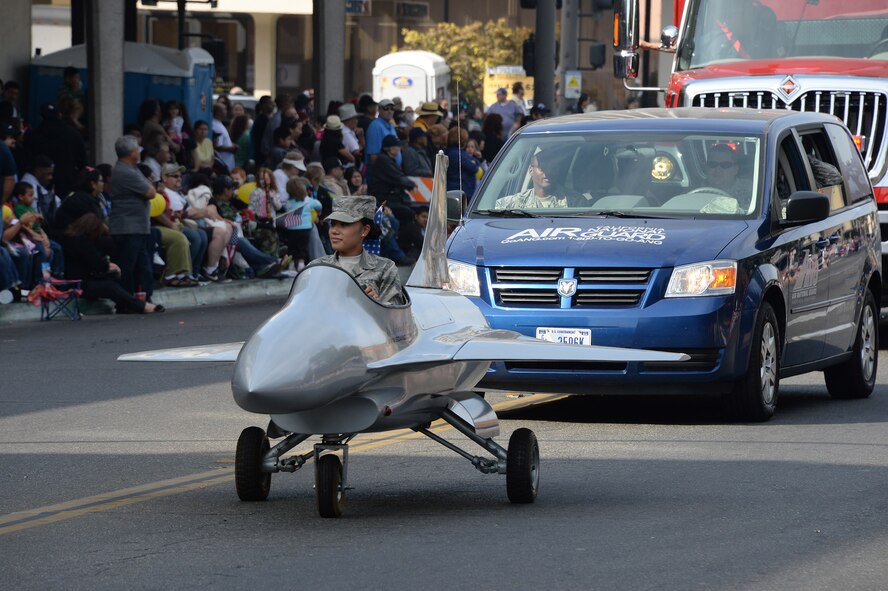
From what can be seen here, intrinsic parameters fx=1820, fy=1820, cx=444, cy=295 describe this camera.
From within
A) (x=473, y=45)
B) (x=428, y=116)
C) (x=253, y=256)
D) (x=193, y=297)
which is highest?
(x=473, y=45)

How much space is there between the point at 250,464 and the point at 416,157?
18288mm

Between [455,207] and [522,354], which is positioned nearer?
[522,354]

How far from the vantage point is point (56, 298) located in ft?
63.6

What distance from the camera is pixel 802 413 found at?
1277 centimetres

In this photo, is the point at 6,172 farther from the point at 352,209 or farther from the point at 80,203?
the point at 352,209

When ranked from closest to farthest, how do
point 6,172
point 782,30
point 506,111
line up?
1. point 782,30
2. point 6,172
3. point 506,111

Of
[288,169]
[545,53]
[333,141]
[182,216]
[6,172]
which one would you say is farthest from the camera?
[545,53]

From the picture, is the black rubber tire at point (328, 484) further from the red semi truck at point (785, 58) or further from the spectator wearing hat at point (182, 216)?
the spectator wearing hat at point (182, 216)

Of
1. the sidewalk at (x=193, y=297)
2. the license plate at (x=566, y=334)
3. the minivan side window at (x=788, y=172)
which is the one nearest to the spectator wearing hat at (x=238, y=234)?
the sidewalk at (x=193, y=297)

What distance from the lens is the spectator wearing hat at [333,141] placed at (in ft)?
89.4

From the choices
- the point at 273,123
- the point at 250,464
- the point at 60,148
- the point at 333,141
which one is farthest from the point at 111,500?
the point at 273,123

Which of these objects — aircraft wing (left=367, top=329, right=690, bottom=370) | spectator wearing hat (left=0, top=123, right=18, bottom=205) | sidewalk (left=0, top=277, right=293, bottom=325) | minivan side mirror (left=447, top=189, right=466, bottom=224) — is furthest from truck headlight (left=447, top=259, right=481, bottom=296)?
spectator wearing hat (left=0, top=123, right=18, bottom=205)

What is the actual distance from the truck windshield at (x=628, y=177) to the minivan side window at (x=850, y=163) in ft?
4.91

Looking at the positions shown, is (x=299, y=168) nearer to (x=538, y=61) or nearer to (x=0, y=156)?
(x=0, y=156)
